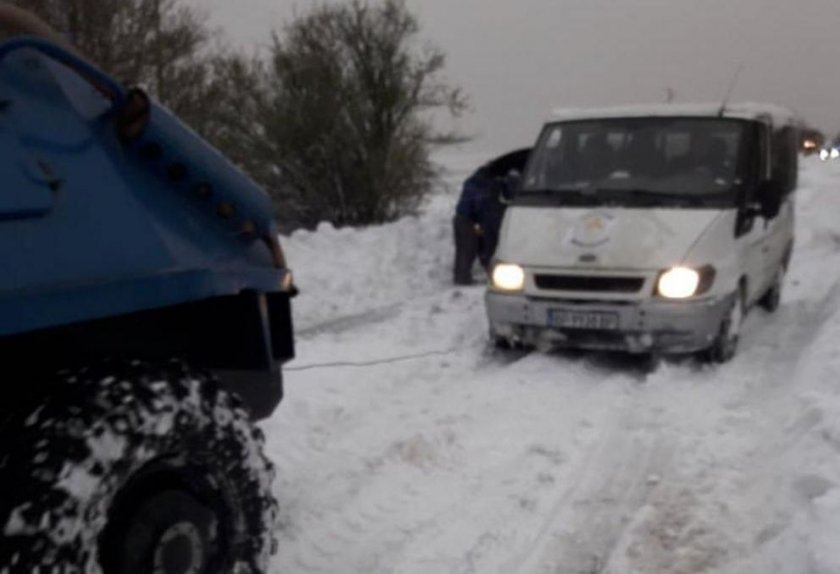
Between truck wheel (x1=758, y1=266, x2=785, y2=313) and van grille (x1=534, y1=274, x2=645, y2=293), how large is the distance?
Result: 303 centimetres

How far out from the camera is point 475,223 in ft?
43.1

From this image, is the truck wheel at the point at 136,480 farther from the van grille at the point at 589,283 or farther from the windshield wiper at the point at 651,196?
the windshield wiper at the point at 651,196

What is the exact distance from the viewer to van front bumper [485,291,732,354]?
7594 millimetres

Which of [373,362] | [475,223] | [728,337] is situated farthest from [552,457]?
[475,223]

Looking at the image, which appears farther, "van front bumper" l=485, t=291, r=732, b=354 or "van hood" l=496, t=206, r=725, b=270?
"van hood" l=496, t=206, r=725, b=270

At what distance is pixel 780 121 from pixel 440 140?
10.7 m

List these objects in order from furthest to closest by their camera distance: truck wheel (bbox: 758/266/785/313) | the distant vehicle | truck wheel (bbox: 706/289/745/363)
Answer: the distant vehicle < truck wheel (bbox: 758/266/785/313) < truck wheel (bbox: 706/289/745/363)

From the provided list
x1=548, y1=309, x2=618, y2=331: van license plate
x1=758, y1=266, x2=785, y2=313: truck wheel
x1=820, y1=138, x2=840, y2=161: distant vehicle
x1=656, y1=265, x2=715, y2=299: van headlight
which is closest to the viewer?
x1=656, y1=265, x2=715, y2=299: van headlight

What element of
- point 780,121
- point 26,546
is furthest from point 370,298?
point 26,546

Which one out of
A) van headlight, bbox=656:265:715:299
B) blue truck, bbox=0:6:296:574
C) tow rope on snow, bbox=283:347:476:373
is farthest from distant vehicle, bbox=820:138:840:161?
blue truck, bbox=0:6:296:574

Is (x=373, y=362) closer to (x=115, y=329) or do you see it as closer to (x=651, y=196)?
(x=651, y=196)

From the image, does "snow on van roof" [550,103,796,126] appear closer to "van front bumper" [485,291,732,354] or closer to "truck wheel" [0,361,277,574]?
"van front bumper" [485,291,732,354]

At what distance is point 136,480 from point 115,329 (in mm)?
591

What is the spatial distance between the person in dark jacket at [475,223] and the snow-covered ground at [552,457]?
10.8ft
